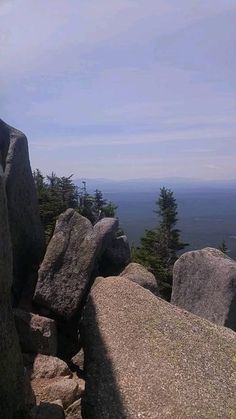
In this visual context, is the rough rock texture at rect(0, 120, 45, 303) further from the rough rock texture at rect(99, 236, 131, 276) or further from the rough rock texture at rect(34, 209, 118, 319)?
the rough rock texture at rect(99, 236, 131, 276)

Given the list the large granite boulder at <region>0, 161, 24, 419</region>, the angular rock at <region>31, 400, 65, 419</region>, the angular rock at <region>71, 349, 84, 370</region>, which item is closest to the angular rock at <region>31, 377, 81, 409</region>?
the angular rock at <region>31, 400, 65, 419</region>

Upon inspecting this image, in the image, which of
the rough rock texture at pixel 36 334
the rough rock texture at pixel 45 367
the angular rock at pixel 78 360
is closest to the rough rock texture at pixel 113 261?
the angular rock at pixel 78 360

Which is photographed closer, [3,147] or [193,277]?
[3,147]

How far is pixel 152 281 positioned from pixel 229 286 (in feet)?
12.3

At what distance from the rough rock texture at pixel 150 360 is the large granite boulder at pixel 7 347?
2436mm

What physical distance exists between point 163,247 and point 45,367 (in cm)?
4232

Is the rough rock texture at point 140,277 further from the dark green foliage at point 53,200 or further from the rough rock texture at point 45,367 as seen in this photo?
the dark green foliage at point 53,200

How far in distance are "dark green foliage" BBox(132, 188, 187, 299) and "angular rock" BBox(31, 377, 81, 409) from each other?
29.0 m

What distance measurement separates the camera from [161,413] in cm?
1452

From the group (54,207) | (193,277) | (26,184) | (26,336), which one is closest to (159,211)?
(54,207)

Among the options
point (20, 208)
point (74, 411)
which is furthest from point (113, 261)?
point (74, 411)

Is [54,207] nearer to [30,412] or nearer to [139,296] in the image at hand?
[139,296]

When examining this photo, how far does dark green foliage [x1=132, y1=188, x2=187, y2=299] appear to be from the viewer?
49125 mm

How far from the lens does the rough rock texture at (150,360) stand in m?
15.0
